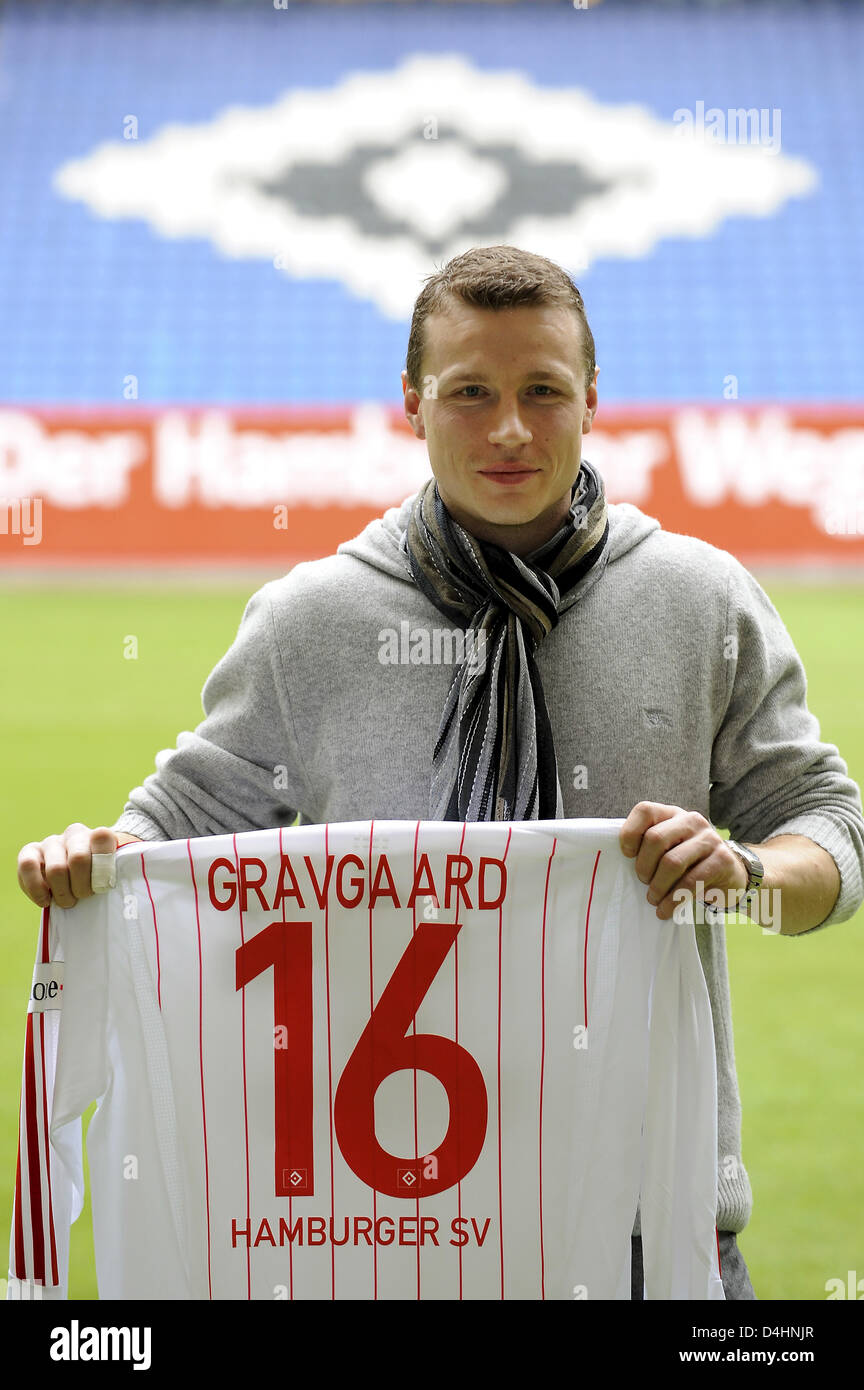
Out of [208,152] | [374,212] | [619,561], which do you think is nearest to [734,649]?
[619,561]

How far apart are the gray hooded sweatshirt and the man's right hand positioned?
0.10 meters

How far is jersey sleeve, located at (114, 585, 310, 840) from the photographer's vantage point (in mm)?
1644

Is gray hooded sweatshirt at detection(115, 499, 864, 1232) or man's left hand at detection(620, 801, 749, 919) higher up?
gray hooded sweatshirt at detection(115, 499, 864, 1232)

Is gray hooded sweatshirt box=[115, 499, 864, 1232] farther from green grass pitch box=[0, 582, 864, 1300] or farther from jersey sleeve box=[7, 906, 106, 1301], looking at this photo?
green grass pitch box=[0, 582, 864, 1300]

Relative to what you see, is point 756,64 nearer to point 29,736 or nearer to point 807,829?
point 29,736

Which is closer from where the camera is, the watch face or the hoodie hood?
the watch face

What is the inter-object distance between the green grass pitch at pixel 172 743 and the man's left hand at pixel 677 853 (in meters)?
1.32

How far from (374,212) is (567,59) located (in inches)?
126

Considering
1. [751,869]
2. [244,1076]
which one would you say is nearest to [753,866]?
[751,869]

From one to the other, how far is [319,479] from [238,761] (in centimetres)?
823

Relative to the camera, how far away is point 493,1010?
148 cm

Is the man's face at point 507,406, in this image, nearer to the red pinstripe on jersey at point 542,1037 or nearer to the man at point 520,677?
the man at point 520,677

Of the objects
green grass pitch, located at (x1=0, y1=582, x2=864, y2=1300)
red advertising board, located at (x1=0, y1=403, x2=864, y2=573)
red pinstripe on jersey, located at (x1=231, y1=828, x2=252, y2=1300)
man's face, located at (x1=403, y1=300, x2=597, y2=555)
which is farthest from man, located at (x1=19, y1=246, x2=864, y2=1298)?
red advertising board, located at (x1=0, y1=403, x2=864, y2=573)

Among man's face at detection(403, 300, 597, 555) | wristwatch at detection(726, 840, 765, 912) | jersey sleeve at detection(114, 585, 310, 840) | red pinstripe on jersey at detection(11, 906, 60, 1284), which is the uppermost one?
man's face at detection(403, 300, 597, 555)
